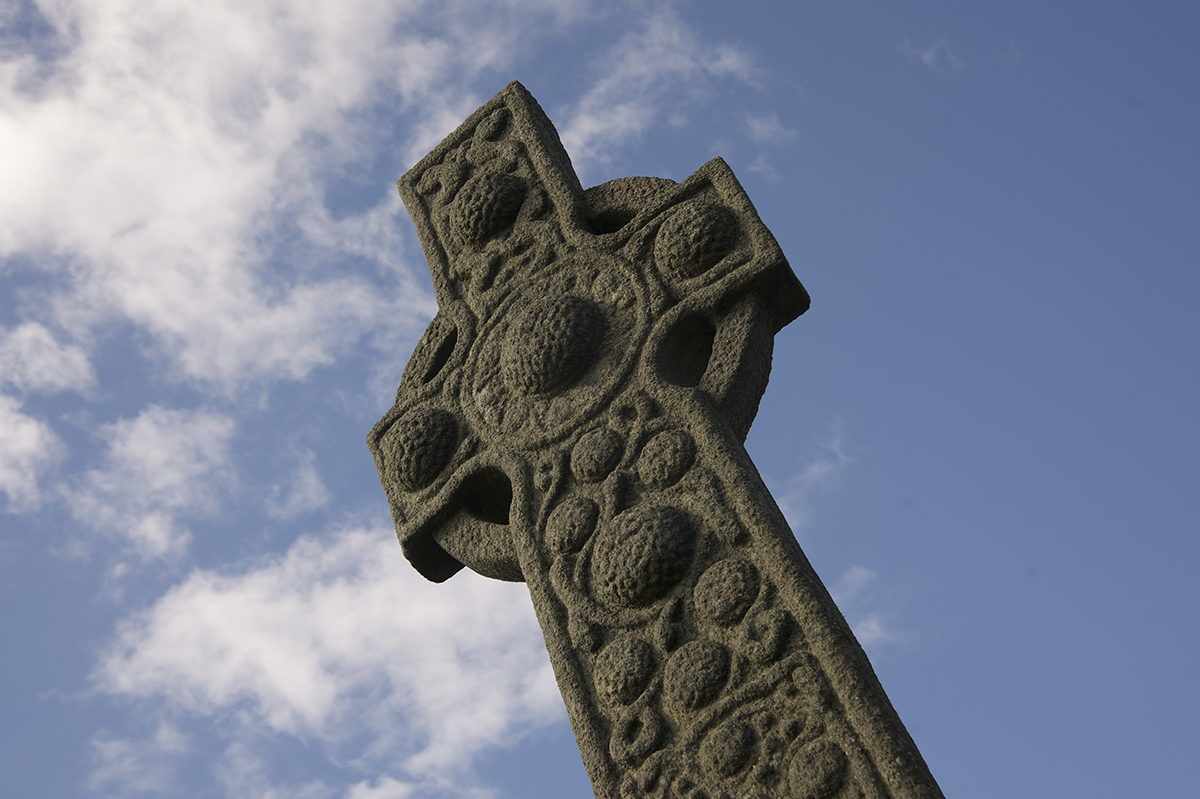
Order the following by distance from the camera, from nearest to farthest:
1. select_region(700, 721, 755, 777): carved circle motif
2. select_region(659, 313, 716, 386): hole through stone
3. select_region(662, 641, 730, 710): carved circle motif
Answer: select_region(700, 721, 755, 777): carved circle motif
select_region(662, 641, 730, 710): carved circle motif
select_region(659, 313, 716, 386): hole through stone

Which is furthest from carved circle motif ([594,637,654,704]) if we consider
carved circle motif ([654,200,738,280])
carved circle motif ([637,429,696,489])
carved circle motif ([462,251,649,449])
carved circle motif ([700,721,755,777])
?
carved circle motif ([654,200,738,280])

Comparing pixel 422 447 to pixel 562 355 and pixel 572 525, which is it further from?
pixel 572 525

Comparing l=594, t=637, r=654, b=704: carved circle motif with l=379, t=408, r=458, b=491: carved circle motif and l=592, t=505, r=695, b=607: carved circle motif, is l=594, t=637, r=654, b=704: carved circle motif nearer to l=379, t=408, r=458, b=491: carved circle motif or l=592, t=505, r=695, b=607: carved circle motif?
l=592, t=505, r=695, b=607: carved circle motif

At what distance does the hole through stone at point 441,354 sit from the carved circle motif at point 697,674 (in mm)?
1431

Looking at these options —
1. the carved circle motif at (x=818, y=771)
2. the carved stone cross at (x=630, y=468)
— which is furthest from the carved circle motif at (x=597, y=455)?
the carved circle motif at (x=818, y=771)

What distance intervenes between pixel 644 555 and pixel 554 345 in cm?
74

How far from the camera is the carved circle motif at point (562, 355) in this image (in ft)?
9.78

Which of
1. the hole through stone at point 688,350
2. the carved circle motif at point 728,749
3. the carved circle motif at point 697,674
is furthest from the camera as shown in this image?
the hole through stone at point 688,350

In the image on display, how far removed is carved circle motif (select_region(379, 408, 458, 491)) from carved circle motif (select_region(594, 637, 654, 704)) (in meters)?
0.90

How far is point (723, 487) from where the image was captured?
2.58 metres

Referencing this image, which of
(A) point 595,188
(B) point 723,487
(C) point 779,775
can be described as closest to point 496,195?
(A) point 595,188

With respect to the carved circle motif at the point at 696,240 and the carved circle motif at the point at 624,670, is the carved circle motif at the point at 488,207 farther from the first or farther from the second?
the carved circle motif at the point at 624,670

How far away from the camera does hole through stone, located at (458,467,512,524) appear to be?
10.2 ft

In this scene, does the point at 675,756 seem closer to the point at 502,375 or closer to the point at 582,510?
the point at 582,510
